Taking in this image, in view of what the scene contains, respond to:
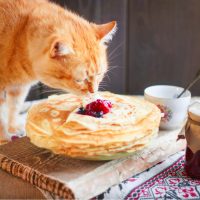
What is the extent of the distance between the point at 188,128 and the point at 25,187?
1.25 ft

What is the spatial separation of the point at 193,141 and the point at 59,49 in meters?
0.38

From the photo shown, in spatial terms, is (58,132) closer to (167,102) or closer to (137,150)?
(137,150)

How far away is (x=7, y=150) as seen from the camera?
2.89 feet

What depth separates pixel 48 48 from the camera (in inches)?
36.0

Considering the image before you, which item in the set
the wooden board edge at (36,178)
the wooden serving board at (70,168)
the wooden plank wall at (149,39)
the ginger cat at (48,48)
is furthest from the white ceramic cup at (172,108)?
the wooden plank wall at (149,39)

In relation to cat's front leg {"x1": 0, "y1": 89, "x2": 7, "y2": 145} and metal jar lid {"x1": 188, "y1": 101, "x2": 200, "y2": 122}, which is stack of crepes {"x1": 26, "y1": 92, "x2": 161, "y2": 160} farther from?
cat's front leg {"x1": 0, "y1": 89, "x2": 7, "y2": 145}

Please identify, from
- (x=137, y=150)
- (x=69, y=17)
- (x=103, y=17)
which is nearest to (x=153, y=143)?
(x=137, y=150)

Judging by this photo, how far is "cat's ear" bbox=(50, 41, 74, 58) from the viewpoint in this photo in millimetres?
869

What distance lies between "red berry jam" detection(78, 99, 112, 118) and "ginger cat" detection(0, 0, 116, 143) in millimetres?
109

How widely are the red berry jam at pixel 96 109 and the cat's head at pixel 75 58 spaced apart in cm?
11

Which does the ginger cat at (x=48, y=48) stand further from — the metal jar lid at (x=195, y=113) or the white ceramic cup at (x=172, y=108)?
the metal jar lid at (x=195, y=113)

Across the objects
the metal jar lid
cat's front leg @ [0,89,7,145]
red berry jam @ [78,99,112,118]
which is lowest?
cat's front leg @ [0,89,7,145]

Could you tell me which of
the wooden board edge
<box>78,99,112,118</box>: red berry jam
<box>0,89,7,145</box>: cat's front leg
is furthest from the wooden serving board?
<box>0,89,7,145</box>: cat's front leg

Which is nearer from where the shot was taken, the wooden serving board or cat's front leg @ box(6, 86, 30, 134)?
the wooden serving board
